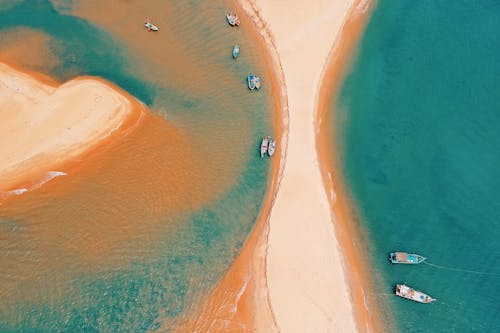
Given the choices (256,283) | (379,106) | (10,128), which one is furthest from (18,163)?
(379,106)

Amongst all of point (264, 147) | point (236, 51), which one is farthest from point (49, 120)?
point (264, 147)

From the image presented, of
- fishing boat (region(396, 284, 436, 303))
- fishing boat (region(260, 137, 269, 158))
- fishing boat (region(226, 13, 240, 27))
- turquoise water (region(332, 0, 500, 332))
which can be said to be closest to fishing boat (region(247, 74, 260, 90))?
fishing boat (region(260, 137, 269, 158))

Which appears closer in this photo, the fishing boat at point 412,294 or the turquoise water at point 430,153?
the fishing boat at point 412,294

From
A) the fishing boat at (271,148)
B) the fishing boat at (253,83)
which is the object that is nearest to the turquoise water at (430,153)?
the fishing boat at (271,148)

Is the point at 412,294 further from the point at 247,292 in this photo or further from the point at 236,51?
the point at 236,51

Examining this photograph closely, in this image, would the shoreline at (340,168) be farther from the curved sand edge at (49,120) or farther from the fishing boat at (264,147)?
the curved sand edge at (49,120)

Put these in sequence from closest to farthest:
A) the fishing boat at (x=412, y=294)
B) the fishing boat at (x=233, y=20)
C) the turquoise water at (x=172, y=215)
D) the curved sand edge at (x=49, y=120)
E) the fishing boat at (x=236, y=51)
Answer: the turquoise water at (x=172, y=215) < the fishing boat at (x=412, y=294) < the curved sand edge at (x=49, y=120) < the fishing boat at (x=236, y=51) < the fishing boat at (x=233, y=20)
